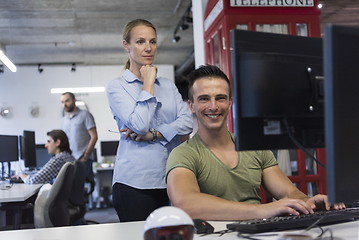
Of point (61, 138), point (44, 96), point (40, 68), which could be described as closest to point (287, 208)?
point (61, 138)

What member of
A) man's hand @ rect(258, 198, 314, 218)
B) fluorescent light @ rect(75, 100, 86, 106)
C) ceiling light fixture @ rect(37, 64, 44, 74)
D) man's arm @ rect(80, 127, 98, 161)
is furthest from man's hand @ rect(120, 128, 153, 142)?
ceiling light fixture @ rect(37, 64, 44, 74)

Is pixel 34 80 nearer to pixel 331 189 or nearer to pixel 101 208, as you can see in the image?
pixel 101 208

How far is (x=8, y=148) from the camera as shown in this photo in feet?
18.5

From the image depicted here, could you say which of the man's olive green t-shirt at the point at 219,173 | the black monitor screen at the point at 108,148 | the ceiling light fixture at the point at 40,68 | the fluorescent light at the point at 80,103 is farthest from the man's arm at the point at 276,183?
the ceiling light fixture at the point at 40,68

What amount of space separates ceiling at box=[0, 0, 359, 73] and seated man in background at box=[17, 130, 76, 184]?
9.58 feet

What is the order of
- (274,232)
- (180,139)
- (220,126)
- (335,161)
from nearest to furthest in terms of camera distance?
(335,161)
(274,232)
(220,126)
(180,139)

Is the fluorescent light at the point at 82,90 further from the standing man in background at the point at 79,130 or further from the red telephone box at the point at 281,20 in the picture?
the red telephone box at the point at 281,20

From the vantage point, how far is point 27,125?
1207cm

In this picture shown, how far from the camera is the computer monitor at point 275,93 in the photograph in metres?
1.27

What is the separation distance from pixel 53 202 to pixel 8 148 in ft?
5.89

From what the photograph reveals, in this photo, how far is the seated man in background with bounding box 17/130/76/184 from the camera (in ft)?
15.9

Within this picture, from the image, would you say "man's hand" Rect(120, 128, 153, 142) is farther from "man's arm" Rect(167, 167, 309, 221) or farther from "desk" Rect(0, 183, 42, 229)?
"desk" Rect(0, 183, 42, 229)

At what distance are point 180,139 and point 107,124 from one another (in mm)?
10091

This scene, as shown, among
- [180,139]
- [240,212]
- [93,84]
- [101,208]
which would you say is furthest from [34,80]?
[240,212]
